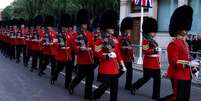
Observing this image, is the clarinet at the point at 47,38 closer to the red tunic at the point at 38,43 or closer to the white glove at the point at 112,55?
the red tunic at the point at 38,43

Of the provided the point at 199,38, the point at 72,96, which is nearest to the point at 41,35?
the point at 72,96

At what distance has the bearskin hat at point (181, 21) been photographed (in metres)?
8.12

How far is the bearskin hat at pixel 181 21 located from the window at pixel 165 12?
780 inches

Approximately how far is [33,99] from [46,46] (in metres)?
4.14

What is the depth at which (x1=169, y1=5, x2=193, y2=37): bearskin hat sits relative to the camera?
812 cm

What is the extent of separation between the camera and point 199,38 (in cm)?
2084

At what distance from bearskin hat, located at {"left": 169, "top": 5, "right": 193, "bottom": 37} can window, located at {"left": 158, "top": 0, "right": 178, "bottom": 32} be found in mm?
19823

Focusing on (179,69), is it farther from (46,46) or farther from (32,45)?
(32,45)

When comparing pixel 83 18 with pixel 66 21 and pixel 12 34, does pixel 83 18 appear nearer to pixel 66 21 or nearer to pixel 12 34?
pixel 66 21

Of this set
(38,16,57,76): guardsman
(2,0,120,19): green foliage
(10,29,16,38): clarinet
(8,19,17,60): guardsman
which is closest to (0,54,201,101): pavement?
(38,16,57,76): guardsman

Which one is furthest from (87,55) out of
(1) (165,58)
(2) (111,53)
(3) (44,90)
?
(1) (165,58)

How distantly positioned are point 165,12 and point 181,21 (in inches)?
815

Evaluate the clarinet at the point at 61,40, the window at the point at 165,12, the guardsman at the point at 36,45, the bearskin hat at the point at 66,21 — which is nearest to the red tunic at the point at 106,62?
the clarinet at the point at 61,40

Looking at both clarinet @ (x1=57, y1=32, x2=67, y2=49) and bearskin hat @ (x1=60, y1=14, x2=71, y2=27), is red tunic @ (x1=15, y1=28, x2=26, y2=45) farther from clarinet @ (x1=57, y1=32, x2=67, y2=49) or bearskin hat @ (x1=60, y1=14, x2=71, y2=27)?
clarinet @ (x1=57, y1=32, x2=67, y2=49)
